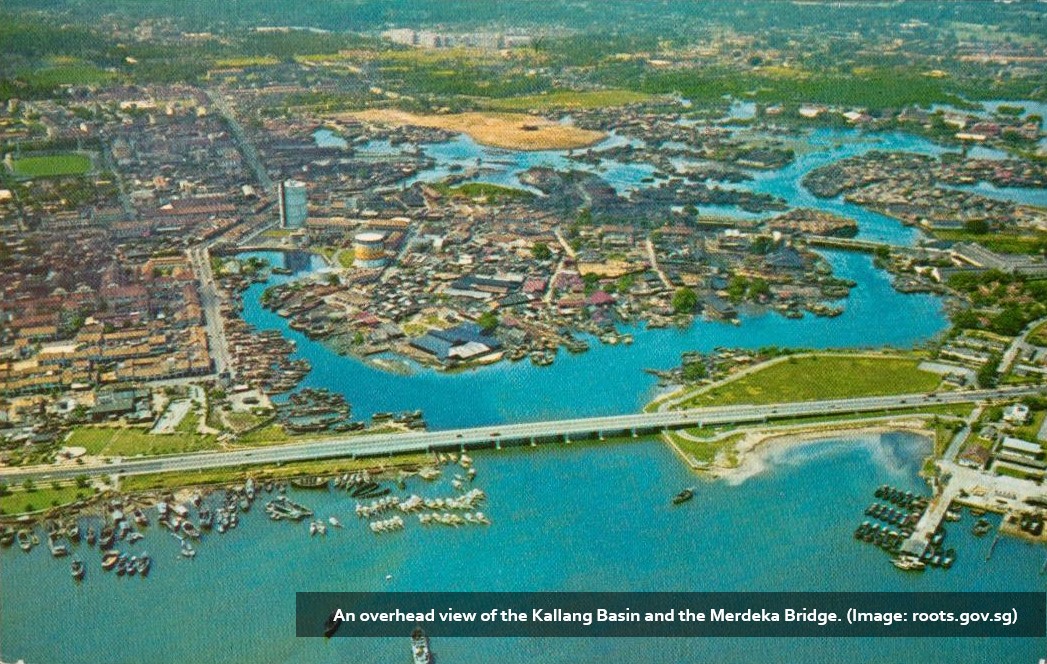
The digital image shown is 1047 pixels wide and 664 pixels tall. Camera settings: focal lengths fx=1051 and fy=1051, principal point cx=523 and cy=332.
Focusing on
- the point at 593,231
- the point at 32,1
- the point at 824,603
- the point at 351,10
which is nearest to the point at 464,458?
the point at 824,603

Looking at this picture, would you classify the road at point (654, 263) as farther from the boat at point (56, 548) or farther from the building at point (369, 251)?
the boat at point (56, 548)

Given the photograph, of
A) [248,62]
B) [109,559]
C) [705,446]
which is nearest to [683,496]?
[705,446]

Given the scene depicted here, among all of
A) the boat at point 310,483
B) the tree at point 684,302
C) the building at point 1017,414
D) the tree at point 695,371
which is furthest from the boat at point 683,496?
the tree at point 684,302

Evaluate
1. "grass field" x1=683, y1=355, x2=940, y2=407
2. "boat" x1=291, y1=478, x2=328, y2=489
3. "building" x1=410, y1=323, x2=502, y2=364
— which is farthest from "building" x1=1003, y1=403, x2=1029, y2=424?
"boat" x1=291, y1=478, x2=328, y2=489

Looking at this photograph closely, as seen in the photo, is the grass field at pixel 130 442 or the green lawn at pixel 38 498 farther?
the grass field at pixel 130 442

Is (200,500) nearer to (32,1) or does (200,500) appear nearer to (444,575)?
(444,575)

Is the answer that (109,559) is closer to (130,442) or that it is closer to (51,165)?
(130,442)
